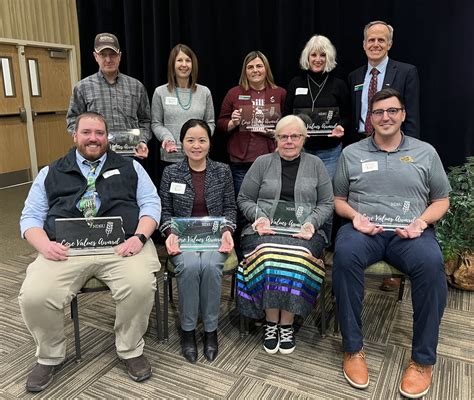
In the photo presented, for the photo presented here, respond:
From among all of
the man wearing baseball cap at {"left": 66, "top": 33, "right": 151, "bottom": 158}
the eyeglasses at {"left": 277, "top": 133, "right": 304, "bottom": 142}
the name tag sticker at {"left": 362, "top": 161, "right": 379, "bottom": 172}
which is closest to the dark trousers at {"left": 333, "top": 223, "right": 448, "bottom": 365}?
the name tag sticker at {"left": 362, "top": 161, "right": 379, "bottom": 172}

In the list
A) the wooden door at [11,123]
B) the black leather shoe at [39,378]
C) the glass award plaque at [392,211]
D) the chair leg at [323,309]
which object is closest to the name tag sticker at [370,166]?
the glass award plaque at [392,211]

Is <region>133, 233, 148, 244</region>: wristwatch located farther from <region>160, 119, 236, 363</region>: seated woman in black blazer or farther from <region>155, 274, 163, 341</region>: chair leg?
<region>155, 274, 163, 341</region>: chair leg

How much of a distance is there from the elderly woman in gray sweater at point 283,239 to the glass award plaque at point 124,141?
35.7 inches

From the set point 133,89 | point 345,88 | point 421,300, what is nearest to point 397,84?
point 345,88

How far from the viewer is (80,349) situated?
2.40 m

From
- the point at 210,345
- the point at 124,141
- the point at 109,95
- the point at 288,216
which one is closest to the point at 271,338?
the point at 210,345

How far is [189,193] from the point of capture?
257 centimetres

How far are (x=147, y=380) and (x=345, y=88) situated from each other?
7.55 feet

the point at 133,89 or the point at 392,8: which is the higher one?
the point at 392,8

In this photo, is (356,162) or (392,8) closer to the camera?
(356,162)

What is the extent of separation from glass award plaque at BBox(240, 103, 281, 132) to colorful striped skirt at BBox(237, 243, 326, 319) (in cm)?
103

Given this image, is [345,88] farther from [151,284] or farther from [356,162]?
[151,284]

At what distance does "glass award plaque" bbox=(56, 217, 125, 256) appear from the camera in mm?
2184

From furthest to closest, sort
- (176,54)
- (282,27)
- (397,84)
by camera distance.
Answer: (282,27)
(176,54)
(397,84)
